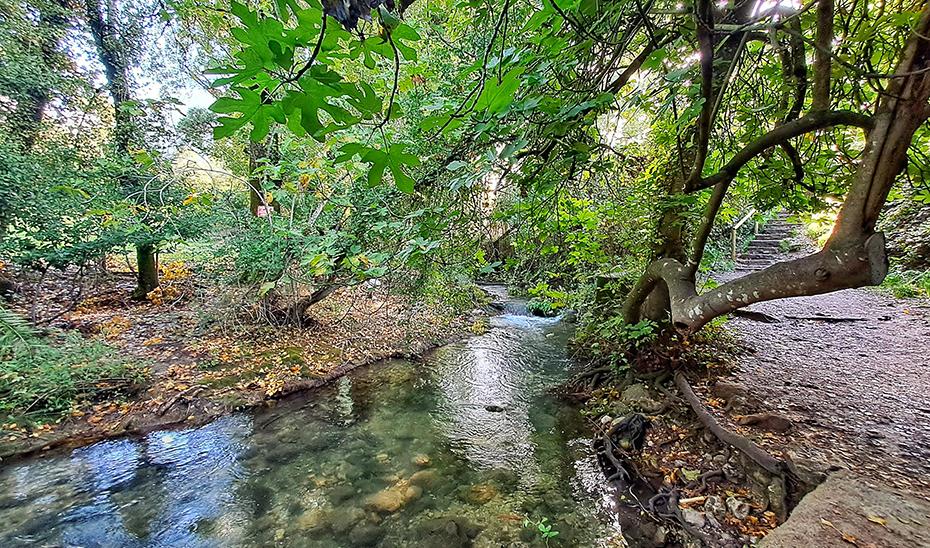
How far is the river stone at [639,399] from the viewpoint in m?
4.42

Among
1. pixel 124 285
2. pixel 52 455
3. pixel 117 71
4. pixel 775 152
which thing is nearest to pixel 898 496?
pixel 775 152

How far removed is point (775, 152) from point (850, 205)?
206 cm

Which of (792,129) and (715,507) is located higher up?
(792,129)

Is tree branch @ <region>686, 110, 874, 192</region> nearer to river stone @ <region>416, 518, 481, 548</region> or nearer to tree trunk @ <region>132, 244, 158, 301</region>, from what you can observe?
river stone @ <region>416, 518, 481, 548</region>

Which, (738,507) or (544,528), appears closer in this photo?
(738,507)

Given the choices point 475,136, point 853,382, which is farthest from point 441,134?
point 853,382

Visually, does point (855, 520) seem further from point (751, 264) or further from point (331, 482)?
point (751, 264)

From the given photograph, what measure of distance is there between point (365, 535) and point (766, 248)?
15357mm

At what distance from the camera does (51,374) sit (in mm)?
4391

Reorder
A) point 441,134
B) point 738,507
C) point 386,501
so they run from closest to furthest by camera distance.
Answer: point 441,134 < point 738,507 < point 386,501

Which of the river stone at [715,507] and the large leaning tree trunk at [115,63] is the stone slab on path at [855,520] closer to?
the river stone at [715,507]

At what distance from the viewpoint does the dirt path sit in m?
2.95

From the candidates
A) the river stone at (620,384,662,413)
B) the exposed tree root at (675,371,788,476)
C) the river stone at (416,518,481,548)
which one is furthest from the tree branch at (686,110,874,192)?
the river stone at (620,384,662,413)

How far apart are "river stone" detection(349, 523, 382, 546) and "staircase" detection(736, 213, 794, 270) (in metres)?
12.8
